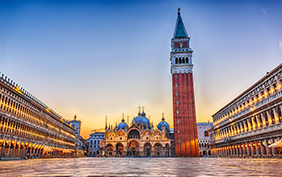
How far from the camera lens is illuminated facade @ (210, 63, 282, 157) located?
3027cm

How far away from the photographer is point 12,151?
27.4 metres

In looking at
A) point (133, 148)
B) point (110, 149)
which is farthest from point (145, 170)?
point (110, 149)

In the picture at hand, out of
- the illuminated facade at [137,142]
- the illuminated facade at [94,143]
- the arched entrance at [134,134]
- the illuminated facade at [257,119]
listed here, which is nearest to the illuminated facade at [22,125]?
the illuminated facade at [137,142]

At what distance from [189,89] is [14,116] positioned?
156ft

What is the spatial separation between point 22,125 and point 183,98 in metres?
44.0

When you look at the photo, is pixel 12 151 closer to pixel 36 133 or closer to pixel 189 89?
pixel 36 133

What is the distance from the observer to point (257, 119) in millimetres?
36094

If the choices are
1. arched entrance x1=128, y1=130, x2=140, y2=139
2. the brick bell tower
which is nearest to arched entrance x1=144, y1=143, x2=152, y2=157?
arched entrance x1=128, y1=130, x2=140, y2=139

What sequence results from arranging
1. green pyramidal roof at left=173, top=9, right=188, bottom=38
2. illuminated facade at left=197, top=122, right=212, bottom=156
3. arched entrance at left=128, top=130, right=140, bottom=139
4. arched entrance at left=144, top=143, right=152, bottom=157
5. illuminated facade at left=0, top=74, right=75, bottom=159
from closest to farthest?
illuminated facade at left=0, top=74, right=75, bottom=159 < green pyramidal roof at left=173, top=9, right=188, bottom=38 < arched entrance at left=144, top=143, right=152, bottom=157 < arched entrance at left=128, top=130, right=140, bottom=139 < illuminated facade at left=197, top=122, right=212, bottom=156

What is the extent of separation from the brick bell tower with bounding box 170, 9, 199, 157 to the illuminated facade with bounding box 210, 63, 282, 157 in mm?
11868

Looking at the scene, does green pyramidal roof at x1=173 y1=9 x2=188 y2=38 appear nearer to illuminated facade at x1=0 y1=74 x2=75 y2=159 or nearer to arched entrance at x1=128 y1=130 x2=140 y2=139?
arched entrance at x1=128 y1=130 x2=140 y2=139

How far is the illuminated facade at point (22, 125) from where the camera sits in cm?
3120

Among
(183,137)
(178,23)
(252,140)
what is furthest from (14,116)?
(178,23)

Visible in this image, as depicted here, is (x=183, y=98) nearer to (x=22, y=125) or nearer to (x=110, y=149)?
(x=110, y=149)
